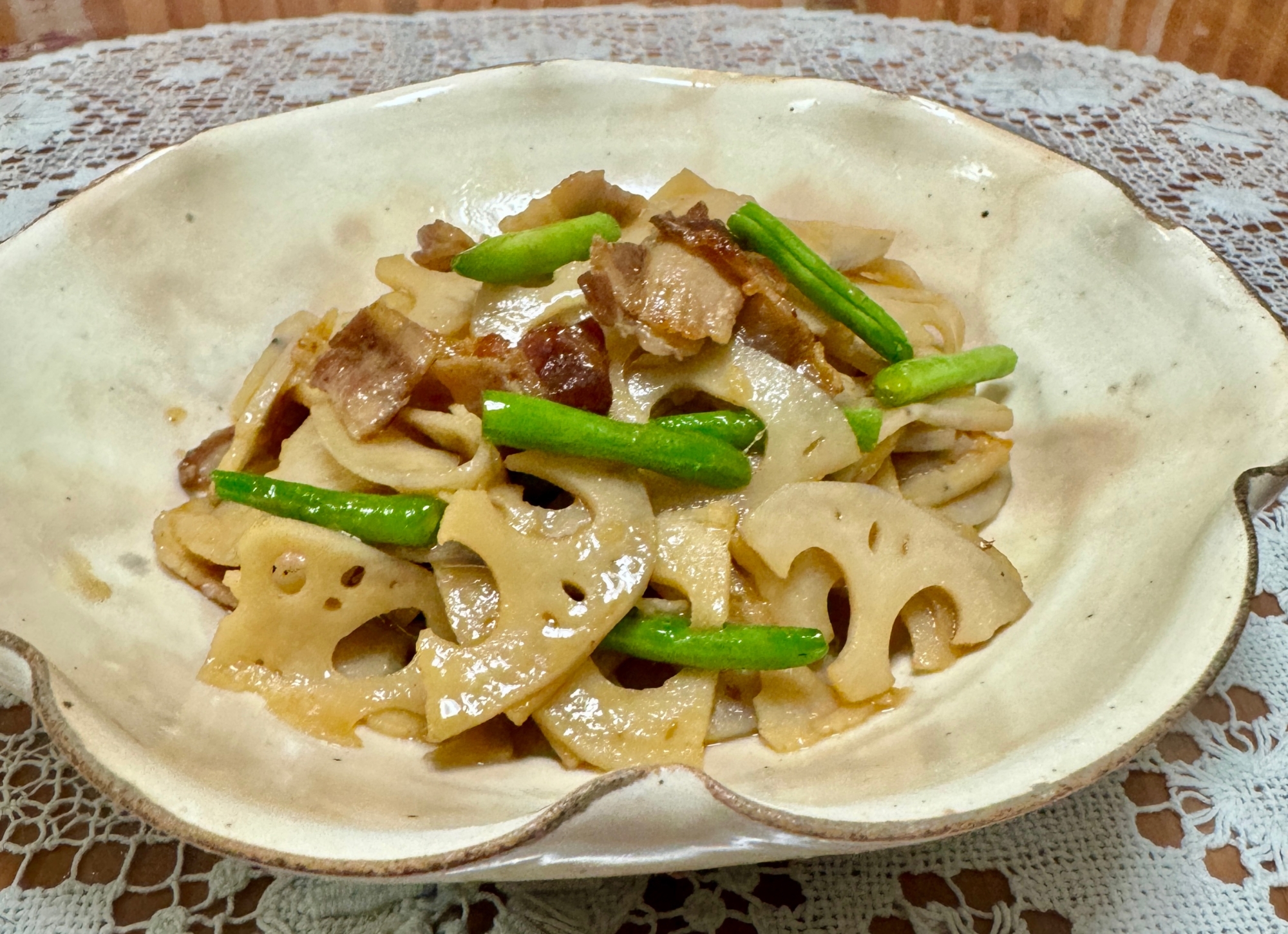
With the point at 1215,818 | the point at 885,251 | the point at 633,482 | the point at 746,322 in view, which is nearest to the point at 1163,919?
the point at 1215,818

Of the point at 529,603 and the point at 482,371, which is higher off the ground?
the point at 482,371

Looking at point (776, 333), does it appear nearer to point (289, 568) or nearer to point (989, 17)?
point (289, 568)

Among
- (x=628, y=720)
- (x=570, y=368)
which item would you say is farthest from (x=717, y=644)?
(x=570, y=368)

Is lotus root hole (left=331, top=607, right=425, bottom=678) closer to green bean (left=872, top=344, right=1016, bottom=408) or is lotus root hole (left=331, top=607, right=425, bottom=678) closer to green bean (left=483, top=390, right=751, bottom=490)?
green bean (left=483, top=390, right=751, bottom=490)

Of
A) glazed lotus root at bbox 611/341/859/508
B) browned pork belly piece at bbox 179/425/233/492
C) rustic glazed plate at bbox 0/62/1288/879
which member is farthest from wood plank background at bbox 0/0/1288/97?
glazed lotus root at bbox 611/341/859/508

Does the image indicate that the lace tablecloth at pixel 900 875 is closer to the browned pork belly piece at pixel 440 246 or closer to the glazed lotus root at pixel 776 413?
the glazed lotus root at pixel 776 413
